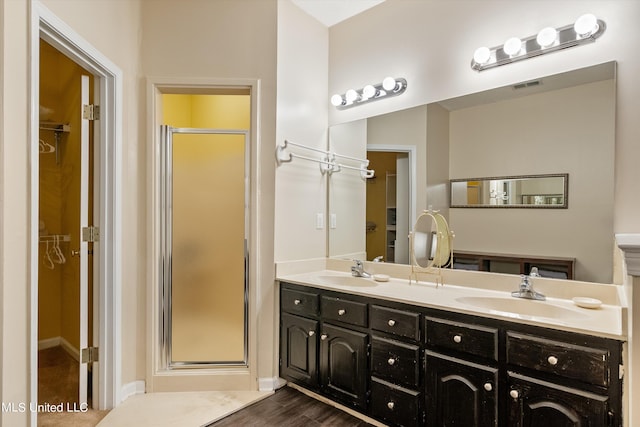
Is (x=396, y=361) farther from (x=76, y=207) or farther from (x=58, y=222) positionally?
(x=58, y=222)

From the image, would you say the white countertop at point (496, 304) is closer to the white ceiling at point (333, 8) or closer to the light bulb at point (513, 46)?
the light bulb at point (513, 46)

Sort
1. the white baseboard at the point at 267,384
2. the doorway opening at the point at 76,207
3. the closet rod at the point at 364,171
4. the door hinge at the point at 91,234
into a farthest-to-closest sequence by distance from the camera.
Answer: the closet rod at the point at 364,171 < the white baseboard at the point at 267,384 < the door hinge at the point at 91,234 < the doorway opening at the point at 76,207

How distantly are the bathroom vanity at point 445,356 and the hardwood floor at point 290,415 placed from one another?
106 millimetres

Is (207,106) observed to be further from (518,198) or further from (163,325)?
(518,198)

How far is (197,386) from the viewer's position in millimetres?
2465

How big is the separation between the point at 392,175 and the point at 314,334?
4.13 feet

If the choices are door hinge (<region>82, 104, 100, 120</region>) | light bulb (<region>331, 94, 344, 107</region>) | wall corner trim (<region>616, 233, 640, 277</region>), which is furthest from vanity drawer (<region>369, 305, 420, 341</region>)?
door hinge (<region>82, 104, 100, 120</region>)

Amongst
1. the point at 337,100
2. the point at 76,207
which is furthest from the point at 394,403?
the point at 76,207

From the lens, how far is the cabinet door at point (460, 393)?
1.55 meters

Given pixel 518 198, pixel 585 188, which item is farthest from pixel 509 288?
pixel 585 188

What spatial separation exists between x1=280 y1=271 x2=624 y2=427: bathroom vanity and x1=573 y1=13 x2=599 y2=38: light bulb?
1.36 m

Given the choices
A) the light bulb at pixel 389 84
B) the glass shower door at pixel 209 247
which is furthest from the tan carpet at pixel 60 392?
the light bulb at pixel 389 84

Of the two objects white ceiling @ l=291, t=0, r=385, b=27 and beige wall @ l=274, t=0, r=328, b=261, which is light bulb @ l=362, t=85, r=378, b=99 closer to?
beige wall @ l=274, t=0, r=328, b=261

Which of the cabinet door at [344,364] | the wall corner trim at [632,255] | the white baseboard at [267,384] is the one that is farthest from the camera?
the white baseboard at [267,384]
